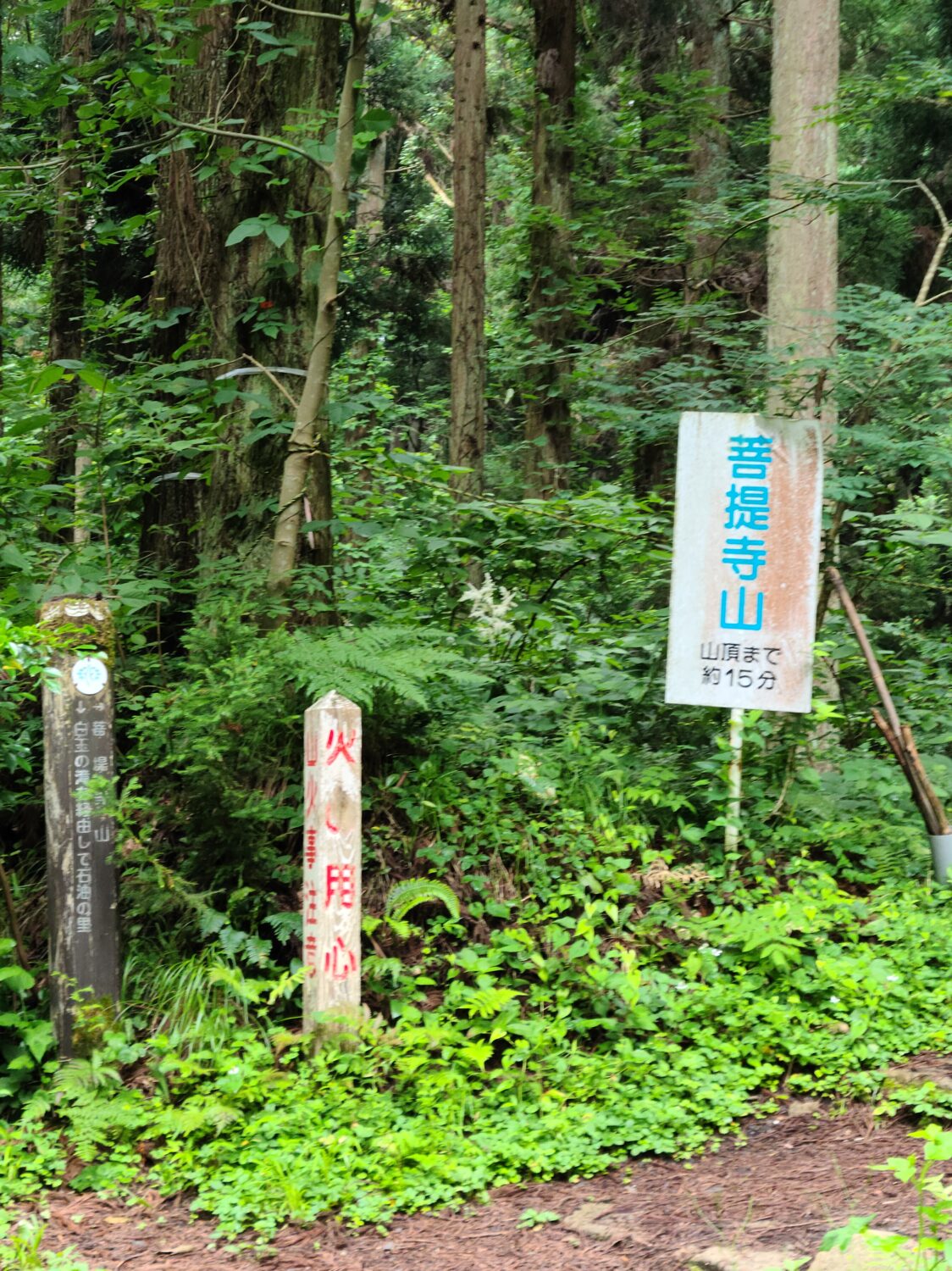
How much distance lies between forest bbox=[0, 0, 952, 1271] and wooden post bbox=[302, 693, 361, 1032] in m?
0.11

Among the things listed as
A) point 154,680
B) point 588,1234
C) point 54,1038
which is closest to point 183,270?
point 154,680

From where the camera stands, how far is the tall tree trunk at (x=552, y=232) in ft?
39.3

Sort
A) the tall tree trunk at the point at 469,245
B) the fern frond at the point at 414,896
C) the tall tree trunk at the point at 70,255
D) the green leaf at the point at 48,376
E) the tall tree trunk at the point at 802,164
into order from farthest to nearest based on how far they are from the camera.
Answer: the tall tree trunk at the point at 469,245 < the tall tree trunk at the point at 70,255 < the tall tree trunk at the point at 802,164 < the fern frond at the point at 414,896 < the green leaf at the point at 48,376

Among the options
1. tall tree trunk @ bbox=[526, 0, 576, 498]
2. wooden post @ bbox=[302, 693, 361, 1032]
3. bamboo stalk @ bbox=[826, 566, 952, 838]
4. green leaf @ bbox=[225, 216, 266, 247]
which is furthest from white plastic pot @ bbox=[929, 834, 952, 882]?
tall tree trunk @ bbox=[526, 0, 576, 498]

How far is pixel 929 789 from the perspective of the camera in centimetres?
566

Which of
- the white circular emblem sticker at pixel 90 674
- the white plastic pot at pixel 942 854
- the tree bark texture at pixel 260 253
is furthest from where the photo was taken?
the tree bark texture at pixel 260 253

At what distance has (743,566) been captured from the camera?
5828mm

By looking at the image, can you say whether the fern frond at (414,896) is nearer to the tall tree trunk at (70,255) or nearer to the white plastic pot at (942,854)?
the white plastic pot at (942,854)

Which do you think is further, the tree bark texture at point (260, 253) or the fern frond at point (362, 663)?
the tree bark texture at point (260, 253)

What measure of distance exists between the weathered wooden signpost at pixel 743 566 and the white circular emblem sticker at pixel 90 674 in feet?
9.30

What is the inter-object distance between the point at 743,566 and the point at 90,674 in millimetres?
3272

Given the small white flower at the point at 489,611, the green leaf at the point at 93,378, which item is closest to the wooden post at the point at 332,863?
the green leaf at the point at 93,378

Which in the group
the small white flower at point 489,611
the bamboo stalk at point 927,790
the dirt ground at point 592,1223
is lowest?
the dirt ground at point 592,1223

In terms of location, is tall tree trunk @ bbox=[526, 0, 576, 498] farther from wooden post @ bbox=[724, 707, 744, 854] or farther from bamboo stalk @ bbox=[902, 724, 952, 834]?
bamboo stalk @ bbox=[902, 724, 952, 834]
